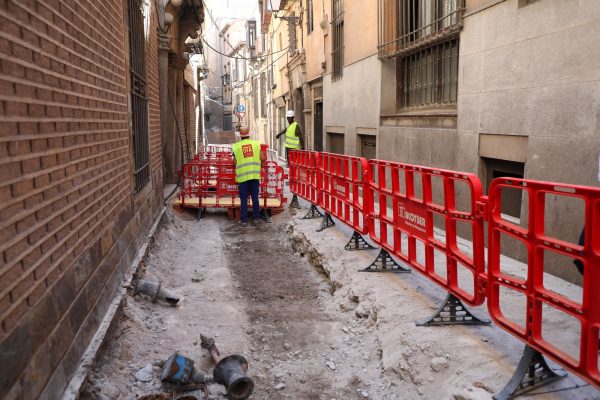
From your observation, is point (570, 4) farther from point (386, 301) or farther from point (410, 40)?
point (410, 40)

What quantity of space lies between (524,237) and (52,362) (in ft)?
8.94

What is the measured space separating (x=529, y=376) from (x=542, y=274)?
24.2 inches

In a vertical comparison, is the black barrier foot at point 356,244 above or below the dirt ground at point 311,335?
above

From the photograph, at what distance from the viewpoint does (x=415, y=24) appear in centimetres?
891

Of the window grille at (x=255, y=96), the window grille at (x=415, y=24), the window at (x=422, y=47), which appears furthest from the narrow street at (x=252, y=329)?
the window grille at (x=255, y=96)

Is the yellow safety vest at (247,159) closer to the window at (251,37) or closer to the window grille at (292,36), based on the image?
the window grille at (292,36)

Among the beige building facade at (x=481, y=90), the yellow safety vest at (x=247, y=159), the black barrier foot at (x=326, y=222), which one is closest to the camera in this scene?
the beige building facade at (x=481, y=90)

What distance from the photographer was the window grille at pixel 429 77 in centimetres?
768

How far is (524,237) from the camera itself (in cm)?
289

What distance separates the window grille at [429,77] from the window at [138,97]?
4.53 meters

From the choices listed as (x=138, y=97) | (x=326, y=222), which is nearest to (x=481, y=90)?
(x=326, y=222)

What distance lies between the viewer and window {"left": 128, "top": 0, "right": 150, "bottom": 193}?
251 inches

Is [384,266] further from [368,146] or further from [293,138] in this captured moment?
[293,138]

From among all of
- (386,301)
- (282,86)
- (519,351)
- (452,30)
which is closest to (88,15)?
(386,301)
